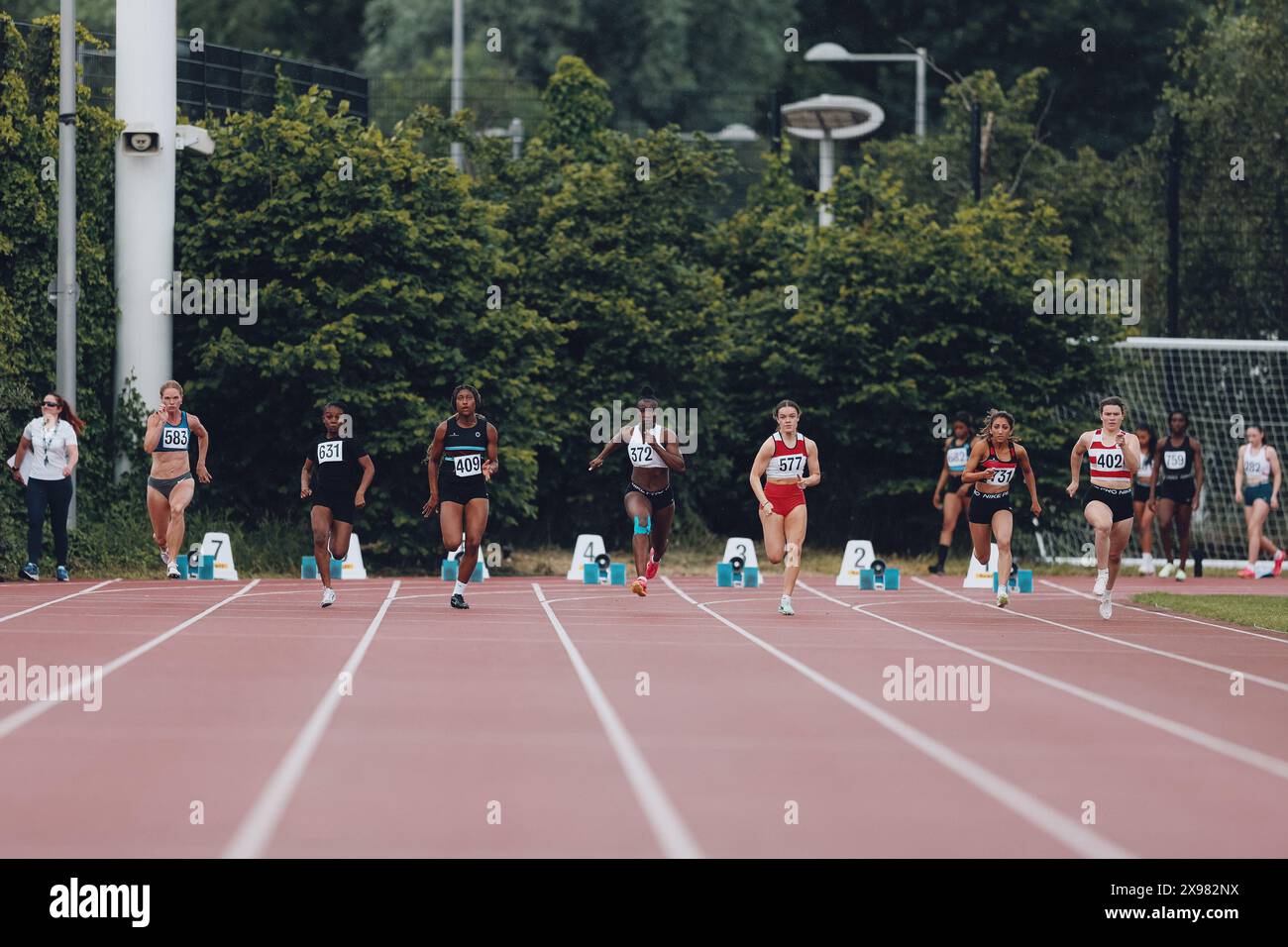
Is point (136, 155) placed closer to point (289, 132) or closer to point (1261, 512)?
point (289, 132)

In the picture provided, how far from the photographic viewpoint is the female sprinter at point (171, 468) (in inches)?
819

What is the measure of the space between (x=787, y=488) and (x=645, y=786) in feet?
33.8

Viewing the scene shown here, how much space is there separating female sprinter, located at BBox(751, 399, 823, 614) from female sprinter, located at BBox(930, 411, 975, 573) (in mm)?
6754

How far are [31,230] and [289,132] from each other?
140 inches

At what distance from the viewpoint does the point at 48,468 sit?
21922mm

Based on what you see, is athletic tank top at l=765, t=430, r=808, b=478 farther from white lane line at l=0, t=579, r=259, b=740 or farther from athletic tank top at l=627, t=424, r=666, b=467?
white lane line at l=0, t=579, r=259, b=740

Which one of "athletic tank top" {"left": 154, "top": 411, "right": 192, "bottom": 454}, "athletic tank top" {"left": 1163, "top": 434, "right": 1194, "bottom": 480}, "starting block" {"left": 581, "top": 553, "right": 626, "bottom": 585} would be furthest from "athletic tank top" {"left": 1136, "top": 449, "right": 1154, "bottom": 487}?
"athletic tank top" {"left": 154, "top": 411, "right": 192, "bottom": 454}

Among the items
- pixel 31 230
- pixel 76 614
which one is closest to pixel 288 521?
pixel 31 230

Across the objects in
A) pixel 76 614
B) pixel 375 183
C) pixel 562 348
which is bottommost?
pixel 76 614

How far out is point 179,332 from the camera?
85.4 feet

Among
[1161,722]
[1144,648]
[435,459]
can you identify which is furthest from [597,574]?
[1161,722]

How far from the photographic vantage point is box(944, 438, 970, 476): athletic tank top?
25203 mm

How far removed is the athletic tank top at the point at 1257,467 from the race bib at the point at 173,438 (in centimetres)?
1416

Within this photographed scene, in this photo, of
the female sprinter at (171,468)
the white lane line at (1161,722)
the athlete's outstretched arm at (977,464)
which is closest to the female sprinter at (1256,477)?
the athlete's outstretched arm at (977,464)
